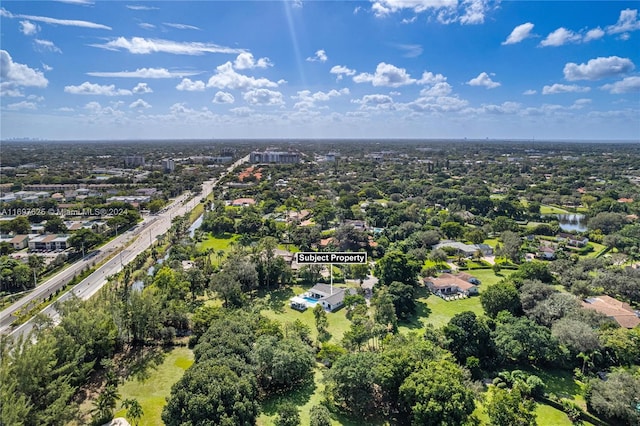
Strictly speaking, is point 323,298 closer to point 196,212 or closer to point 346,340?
point 346,340

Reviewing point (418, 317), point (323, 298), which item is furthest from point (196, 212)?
point (418, 317)

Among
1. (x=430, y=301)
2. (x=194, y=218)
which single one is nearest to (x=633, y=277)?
(x=430, y=301)

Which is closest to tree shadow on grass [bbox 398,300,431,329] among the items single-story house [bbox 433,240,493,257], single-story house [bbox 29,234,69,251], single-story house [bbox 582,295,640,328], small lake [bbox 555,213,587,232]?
single-story house [bbox 582,295,640,328]

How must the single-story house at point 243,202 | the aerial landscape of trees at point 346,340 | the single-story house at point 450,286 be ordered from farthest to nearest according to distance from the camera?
1. the single-story house at point 243,202
2. the single-story house at point 450,286
3. the aerial landscape of trees at point 346,340

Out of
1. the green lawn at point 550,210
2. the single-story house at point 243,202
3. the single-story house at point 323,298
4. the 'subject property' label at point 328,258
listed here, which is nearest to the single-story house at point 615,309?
the single-story house at point 323,298

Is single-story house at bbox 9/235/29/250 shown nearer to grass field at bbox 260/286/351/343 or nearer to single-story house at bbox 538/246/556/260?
grass field at bbox 260/286/351/343

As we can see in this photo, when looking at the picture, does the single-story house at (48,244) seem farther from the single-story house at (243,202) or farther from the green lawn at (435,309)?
the green lawn at (435,309)

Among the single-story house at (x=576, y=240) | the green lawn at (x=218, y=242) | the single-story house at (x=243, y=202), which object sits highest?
the single-story house at (x=243, y=202)

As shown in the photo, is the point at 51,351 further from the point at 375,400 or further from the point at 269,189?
the point at 269,189
